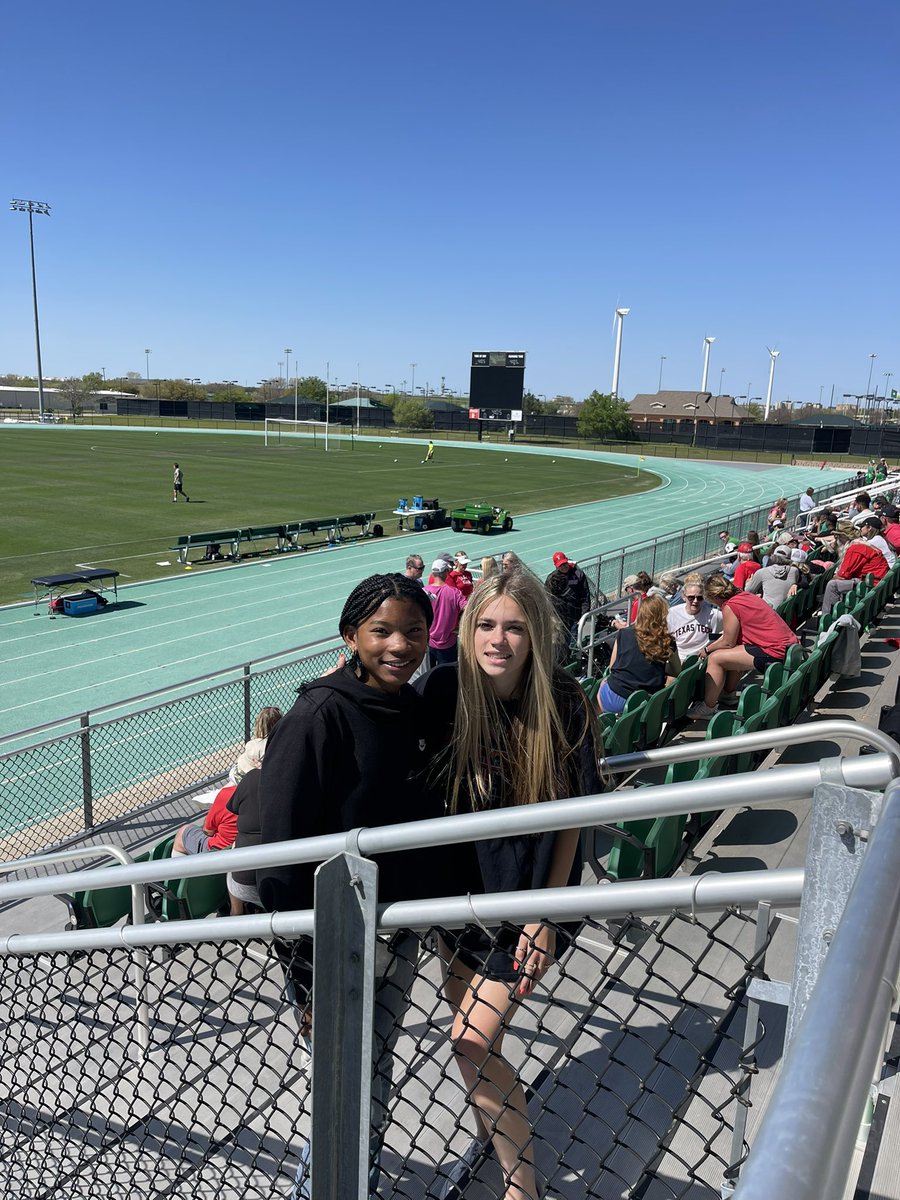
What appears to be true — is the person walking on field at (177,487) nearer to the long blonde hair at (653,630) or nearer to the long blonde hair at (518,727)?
the long blonde hair at (653,630)

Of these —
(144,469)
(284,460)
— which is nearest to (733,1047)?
(144,469)

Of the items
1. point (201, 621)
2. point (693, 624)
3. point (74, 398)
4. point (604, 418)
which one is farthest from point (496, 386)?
point (693, 624)

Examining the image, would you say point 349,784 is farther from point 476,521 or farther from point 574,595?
point 476,521

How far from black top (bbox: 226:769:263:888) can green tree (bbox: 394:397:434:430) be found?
10144cm

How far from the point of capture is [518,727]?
2805 millimetres

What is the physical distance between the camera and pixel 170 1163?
3568 mm

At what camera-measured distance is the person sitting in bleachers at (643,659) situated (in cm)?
738

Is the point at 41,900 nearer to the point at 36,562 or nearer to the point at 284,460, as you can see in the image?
the point at 36,562

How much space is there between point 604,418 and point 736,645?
89.3 m

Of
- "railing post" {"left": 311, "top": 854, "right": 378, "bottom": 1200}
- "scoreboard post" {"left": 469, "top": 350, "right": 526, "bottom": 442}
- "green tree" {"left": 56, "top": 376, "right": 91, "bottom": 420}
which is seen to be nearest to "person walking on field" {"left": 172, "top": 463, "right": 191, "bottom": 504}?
"railing post" {"left": 311, "top": 854, "right": 378, "bottom": 1200}

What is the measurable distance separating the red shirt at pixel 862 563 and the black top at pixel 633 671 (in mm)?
5980

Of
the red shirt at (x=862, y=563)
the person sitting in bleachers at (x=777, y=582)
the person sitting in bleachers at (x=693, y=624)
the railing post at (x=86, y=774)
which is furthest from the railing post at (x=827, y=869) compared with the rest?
the red shirt at (x=862, y=563)

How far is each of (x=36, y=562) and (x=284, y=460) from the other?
33472 mm

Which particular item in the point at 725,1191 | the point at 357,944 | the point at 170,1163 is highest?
the point at 357,944
